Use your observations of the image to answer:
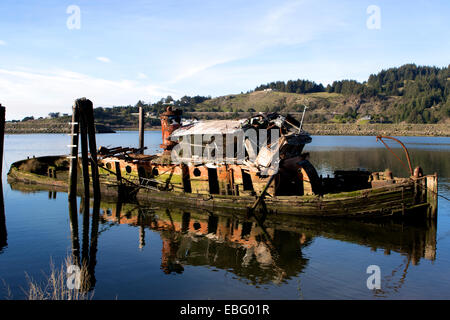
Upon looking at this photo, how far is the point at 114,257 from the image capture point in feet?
48.8

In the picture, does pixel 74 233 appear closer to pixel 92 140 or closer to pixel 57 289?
pixel 92 140

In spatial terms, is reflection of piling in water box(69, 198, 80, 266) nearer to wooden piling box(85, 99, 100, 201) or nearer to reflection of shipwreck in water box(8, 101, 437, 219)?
reflection of shipwreck in water box(8, 101, 437, 219)

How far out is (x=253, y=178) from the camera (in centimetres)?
2177

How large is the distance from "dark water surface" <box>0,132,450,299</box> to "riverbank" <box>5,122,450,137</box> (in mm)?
121249

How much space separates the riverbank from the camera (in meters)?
130

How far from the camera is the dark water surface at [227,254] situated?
11.9 m

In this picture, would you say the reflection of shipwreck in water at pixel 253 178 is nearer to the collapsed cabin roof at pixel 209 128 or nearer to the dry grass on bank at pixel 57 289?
the collapsed cabin roof at pixel 209 128

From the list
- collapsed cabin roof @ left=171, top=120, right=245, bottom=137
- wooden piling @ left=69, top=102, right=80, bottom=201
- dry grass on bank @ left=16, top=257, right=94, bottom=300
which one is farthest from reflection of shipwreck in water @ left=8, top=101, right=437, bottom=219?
dry grass on bank @ left=16, top=257, right=94, bottom=300

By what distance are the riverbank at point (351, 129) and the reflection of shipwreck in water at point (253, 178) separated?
117764 millimetres

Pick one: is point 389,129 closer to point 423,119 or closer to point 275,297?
point 423,119

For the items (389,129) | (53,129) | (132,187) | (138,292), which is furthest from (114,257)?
(53,129)

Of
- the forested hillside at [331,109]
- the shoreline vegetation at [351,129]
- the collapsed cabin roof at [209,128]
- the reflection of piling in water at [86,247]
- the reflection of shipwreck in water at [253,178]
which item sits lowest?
the reflection of piling in water at [86,247]

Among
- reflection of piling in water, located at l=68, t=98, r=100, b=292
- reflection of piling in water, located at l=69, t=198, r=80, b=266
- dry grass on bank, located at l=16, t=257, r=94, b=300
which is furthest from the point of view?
reflection of piling in water, located at l=68, t=98, r=100, b=292

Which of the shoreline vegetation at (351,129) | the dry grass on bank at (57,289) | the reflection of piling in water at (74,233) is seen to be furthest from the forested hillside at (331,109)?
the dry grass on bank at (57,289)
